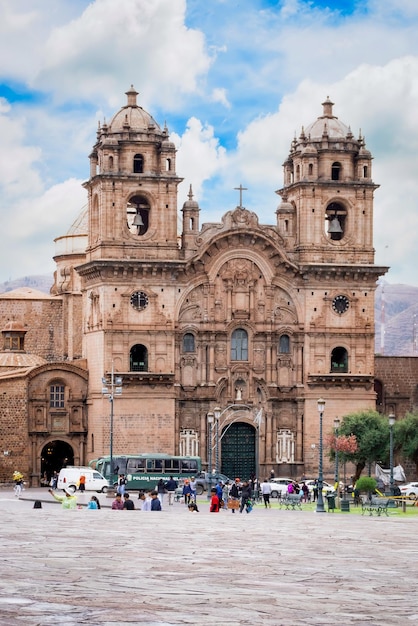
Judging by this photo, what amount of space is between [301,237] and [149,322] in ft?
30.7

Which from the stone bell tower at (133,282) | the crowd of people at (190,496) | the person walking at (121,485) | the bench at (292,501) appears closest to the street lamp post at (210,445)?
the crowd of people at (190,496)

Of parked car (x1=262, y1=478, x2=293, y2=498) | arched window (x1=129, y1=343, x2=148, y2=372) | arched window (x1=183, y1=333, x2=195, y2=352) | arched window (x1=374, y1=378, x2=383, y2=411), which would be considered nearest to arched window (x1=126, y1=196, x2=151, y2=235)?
arched window (x1=183, y1=333, x2=195, y2=352)

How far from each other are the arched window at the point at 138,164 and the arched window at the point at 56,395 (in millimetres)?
11609

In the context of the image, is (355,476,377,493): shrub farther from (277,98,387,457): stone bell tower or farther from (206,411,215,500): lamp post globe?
(277,98,387,457): stone bell tower

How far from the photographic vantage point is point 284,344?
7694cm

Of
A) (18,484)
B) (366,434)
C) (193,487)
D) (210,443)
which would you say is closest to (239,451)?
(210,443)

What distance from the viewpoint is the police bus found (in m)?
69.7

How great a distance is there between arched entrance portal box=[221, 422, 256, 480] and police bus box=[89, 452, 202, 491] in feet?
16.2

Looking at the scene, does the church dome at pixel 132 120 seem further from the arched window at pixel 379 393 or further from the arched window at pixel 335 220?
the arched window at pixel 379 393

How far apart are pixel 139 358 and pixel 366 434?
1195 centimetres

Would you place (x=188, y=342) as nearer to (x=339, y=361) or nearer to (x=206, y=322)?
(x=206, y=322)

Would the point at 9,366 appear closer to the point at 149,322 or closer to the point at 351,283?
the point at 149,322

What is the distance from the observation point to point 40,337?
285ft

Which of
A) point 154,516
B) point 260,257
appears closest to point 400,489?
A: point 260,257
